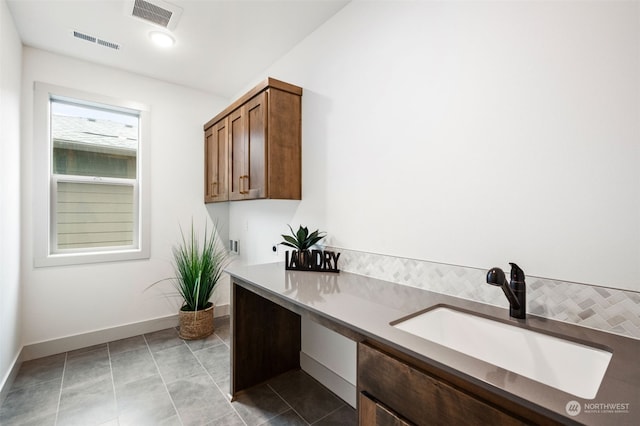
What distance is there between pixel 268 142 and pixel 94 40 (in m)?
1.69

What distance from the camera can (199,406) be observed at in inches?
72.0

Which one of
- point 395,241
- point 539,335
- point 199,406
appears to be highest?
point 395,241

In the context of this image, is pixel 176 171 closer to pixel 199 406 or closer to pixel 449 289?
pixel 199 406

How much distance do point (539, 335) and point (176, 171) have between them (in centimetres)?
325

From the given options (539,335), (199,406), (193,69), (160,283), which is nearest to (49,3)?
(193,69)

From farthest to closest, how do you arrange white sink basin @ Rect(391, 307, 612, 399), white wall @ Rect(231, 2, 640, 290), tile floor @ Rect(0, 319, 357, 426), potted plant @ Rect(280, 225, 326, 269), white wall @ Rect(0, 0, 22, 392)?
potted plant @ Rect(280, 225, 326, 269)
white wall @ Rect(0, 0, 22, 392)
tile floor @ Rect(0, 319, 357, 426)
white wall @ Rect(231, 2, 640, 290)
white sink basin @ Rect(391, 307, 612, 399)

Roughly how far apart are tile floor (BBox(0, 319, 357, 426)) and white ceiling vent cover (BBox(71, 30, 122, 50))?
2588 mm

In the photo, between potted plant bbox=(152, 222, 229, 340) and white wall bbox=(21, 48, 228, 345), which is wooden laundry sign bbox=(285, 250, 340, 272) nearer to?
potted plant bbox=(152, 222, 229, 340)

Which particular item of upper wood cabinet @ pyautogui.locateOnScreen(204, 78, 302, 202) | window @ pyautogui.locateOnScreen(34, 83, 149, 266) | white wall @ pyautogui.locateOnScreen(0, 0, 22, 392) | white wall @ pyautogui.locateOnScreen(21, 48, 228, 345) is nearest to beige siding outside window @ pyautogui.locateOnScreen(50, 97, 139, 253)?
window @ pyautogui.locateOnScreen(34, 83, 149, 266)

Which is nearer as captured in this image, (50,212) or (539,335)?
(539,335)

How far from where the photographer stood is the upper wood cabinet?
6.84ft

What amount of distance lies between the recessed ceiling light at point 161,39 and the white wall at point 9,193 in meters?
0.82

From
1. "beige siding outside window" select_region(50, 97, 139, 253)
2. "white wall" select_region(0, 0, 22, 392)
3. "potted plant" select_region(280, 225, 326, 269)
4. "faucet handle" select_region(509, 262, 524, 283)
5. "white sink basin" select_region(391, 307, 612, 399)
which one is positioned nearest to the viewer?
"white sink basin" select_region(391, 307, 612, 399)

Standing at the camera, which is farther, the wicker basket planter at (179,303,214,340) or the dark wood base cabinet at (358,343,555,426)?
the wicker basket planter at (179,303,214,340)
